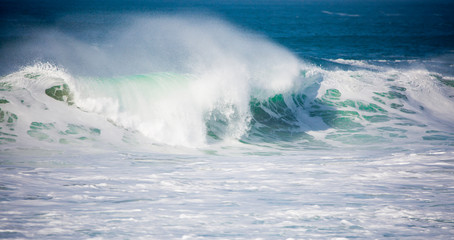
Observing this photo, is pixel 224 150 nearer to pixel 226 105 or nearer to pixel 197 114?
pixel 197 114

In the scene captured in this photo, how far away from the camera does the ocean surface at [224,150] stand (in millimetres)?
4184

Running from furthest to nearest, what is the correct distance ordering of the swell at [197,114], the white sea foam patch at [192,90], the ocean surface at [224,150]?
the white sea foam patch at [192,90] → the swell at [197,114] → the ocean surface at [224,150]

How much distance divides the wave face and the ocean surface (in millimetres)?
40

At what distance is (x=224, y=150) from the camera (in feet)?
25.5

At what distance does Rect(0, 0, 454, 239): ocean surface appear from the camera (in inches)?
165

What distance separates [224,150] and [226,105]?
87.9 inches

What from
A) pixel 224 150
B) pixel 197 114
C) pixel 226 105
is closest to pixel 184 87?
pixel 226 105

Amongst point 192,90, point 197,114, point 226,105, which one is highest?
point 192,90

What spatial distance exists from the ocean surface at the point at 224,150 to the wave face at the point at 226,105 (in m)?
0.04

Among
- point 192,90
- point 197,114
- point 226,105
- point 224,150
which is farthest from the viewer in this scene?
point 192,90

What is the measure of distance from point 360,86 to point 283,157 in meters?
6.43

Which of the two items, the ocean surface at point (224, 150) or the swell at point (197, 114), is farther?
the swell at point (197, 114)

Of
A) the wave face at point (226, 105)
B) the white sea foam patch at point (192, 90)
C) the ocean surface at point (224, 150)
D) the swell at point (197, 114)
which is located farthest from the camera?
the white sea foam patch at point (192, 90)

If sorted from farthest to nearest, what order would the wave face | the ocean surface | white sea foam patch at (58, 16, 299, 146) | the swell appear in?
white sea foam patch at (58, 16, 299, 146) < the wave face < the swell < the ocean surface
